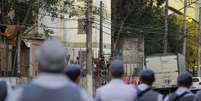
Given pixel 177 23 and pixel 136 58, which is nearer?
pixel 136 58

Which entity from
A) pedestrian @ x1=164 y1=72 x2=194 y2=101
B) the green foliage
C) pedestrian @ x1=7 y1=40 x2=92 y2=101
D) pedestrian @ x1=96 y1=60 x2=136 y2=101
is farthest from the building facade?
pedestrian @ x1=7 y1=40 x2=92 y2=101

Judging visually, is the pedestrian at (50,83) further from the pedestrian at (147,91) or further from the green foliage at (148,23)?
the green foliage at (148,23)

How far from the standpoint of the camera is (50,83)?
15.1 ft

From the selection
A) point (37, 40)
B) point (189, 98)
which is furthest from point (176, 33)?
point (189, 98)

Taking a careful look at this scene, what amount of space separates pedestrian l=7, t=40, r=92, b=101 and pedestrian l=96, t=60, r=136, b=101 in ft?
7.96

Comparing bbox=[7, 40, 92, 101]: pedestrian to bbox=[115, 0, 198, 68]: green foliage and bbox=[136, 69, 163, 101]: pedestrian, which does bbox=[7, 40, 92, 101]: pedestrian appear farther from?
bbox=[115, 0, 198, 68]: green foliage

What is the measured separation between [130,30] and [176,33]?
732cm

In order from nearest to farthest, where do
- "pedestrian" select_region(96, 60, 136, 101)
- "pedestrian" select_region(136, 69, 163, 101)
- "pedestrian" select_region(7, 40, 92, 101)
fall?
"pedestrian" select_region(7, 40, 92, 101) < "pedestrian" select_region(96, 60, 136, 101) < "pedestrian" select_region(136, 69, 163, 101)

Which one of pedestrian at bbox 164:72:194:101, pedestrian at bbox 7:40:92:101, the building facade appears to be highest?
pedestrian at bbox 7:40:92:101

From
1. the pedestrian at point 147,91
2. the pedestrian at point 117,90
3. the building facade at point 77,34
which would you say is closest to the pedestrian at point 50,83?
the pedestrian at point 117,90

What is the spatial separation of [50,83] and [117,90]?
8.50 ft

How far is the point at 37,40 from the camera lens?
41.7m

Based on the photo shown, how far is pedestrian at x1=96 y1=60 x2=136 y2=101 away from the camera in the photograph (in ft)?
23.1

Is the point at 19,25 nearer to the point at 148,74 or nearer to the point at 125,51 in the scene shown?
the point at 125,51
